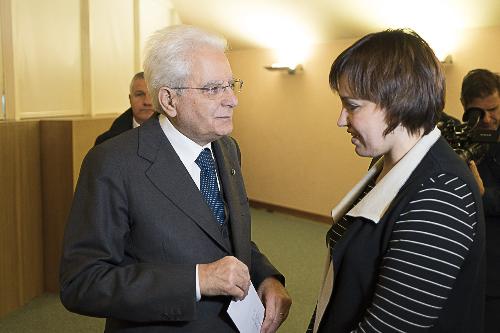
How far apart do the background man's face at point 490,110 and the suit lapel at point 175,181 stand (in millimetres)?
1369

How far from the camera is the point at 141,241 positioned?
1233 millimetres

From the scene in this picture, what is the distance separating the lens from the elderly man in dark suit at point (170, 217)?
1.14 m

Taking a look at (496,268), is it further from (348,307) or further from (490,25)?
(490,25)

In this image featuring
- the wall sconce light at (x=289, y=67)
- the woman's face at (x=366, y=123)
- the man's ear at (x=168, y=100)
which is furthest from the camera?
the wall sconce light at (x=289, y=67)

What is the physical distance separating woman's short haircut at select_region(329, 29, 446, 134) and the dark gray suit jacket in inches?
20.3

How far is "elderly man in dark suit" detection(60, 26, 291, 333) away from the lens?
1.14m

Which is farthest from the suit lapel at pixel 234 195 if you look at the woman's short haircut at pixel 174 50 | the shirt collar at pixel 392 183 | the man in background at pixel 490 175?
the man in background at pixel 490 175

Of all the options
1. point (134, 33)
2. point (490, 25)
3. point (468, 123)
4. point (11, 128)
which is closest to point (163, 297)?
point (468, 123)

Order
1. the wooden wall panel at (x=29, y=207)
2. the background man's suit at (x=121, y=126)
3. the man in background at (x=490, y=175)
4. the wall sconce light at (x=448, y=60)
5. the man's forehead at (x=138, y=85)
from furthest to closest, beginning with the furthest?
the wall sconce light at (x=448, y=60), the wooden wall panel at (x=29, y=207), the man's forehead at (x=138, y=85), the background man's suit at (x=121, y=126), the man in background at (x=490, y=175)

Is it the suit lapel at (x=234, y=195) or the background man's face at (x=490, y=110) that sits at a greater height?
the background man's face at (x=490, y=110)

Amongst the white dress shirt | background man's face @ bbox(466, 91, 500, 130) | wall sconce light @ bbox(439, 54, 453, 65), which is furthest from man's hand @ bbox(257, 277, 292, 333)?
wall sconce light @ bbox(439, 54, 453, 65)

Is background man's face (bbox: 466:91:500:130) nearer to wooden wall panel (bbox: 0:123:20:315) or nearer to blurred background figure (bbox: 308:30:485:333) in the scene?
blurred background figure (bbox: 308:30:485:333)

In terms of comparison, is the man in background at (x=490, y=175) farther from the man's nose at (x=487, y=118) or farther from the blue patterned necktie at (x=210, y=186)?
the blue patterned necktie at (x=210, y=186)

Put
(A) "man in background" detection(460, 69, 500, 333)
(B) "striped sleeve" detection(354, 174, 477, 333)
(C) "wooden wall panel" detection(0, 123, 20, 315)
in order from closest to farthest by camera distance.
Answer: (B) "striped sleeve" detection(354, 174, 477, 333), (A) "man in background" detection(460, 69, 500, 333), (C) "wooden wall panel" detection(0, 123, 20, 315)
